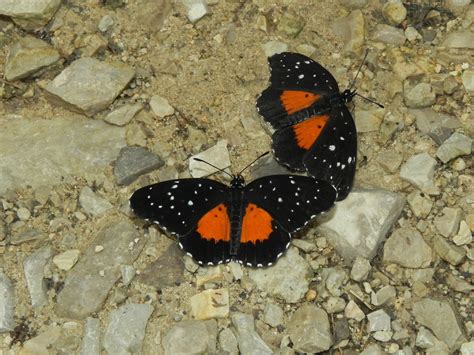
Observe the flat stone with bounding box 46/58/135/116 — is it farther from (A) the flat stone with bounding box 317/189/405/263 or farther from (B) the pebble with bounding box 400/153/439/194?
(B) the pebble with bounding box 400/153/439/194

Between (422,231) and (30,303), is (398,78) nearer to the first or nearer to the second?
(422,231)

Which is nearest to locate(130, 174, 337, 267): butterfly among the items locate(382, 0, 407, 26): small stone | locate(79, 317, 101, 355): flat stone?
locate(79, 317, 101, 355): flat stone

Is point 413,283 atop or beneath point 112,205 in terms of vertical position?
beneath

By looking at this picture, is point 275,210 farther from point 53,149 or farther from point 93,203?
point 53,149

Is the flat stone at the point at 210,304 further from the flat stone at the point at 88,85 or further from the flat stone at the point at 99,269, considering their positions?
the flat stone at the point at 88,85

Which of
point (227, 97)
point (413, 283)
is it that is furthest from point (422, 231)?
point (227, 97)

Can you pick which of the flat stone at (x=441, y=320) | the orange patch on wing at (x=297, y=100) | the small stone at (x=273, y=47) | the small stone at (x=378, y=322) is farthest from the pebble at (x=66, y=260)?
the flat stone at (x=441, y=320)

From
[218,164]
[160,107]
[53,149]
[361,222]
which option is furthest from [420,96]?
[53,149]
